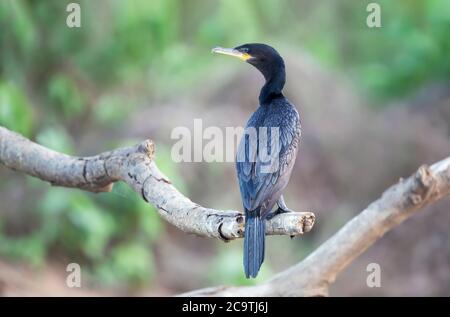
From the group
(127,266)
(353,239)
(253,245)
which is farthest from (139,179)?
(127,266)

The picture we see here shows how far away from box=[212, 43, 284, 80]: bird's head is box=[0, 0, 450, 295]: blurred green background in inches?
93.5

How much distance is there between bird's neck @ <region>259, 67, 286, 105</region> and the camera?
273 centimetres

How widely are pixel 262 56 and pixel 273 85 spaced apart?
0.12m

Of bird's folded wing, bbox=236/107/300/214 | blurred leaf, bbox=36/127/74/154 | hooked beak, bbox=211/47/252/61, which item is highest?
blurred leaf, bbox=36/127/74/154

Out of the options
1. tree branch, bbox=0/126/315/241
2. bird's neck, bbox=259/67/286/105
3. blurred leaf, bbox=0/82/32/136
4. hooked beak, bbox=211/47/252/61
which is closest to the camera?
tree branch, bbox=0/126/315/241

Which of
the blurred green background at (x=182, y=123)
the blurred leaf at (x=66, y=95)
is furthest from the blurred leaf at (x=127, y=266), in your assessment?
the blurred leaf at (x=66, y=95)

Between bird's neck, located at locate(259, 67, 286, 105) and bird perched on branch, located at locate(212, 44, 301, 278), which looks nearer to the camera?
bird perched on branch, located at locate(212, 44, 301, 278)

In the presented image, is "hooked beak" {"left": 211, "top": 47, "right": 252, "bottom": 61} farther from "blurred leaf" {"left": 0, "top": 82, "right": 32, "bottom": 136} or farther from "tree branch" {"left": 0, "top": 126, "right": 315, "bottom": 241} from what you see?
"blurred leaf" {"left": 0, "top": 82, "right": 32, "bottom": 136}

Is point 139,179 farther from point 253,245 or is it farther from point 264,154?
point 253,245

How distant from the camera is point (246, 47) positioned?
2701mm

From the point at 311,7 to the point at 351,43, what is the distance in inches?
20.6

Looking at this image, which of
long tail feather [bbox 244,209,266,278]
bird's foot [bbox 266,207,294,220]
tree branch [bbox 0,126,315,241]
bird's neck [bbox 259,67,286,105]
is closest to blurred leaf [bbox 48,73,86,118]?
tree branch [bbox 0,126,315,241]

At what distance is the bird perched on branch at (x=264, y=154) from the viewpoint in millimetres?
2269
